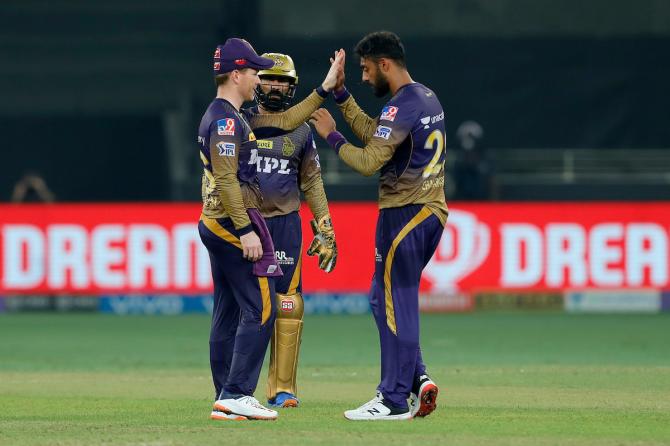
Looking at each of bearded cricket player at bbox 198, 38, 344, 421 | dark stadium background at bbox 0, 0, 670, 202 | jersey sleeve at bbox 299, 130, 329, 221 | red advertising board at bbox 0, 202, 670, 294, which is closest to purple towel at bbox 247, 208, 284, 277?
bearded cricket player at bbox 198, 38, 344, 421

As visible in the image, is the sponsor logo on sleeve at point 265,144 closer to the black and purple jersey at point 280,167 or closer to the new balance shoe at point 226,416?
the black and purple jersey at point 280,167

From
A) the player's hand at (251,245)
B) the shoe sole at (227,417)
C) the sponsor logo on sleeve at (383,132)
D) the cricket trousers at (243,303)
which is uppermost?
the sponsor logo on sleeve at (383,132)

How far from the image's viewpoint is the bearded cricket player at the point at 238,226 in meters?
8.41

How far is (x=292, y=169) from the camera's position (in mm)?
10055

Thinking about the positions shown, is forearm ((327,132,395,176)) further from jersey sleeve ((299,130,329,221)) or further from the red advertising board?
the red advertising board

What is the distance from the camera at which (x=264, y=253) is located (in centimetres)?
857

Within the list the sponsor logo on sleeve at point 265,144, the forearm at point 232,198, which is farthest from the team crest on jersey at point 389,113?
the sponsor logo on sleeve at point 265,144

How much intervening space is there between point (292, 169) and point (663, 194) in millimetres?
11802

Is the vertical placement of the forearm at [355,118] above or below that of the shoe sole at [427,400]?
above

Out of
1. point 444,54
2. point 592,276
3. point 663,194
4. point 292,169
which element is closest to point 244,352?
point 292,169

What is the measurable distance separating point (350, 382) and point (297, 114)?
3.50m

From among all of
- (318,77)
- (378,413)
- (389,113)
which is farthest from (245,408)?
(318,77)

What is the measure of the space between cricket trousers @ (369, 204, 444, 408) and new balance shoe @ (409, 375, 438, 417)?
0.30 feet

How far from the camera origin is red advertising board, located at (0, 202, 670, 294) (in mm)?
18922
